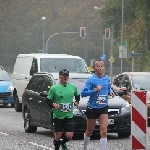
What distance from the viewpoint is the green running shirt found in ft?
45.2

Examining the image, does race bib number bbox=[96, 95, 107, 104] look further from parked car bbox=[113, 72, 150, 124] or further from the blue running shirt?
parked car bbox=[113, 72, 150, 124]

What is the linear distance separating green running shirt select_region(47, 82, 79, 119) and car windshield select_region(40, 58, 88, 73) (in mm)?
13328

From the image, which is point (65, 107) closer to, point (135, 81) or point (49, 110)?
point (49, 110)

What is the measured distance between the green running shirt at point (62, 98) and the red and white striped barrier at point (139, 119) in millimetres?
2284

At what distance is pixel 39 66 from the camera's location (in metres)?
28.0

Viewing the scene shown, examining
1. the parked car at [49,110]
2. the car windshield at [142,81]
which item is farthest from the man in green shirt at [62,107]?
the car windshield at [142,81]

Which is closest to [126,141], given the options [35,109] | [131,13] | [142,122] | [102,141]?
[35,109]

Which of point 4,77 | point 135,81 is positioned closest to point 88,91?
point 135,81

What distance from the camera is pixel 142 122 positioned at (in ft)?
38.4

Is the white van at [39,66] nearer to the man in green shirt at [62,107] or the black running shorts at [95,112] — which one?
the black running shorts at [95,112]

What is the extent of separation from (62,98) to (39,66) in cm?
1424

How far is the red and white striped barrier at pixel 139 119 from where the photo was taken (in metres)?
11.6

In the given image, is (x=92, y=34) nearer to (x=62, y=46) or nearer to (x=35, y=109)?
(x=62, y=46)

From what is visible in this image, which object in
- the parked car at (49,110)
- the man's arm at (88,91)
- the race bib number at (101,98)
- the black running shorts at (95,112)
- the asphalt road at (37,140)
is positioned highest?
the man's arm at (88,91)
